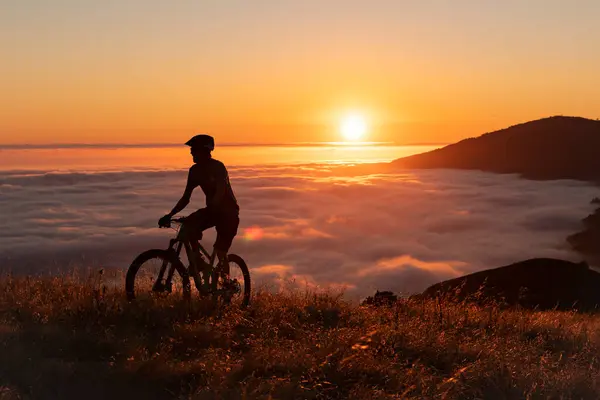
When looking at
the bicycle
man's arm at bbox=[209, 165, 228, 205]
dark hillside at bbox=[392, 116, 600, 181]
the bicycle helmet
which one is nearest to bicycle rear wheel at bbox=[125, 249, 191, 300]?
the bicycle

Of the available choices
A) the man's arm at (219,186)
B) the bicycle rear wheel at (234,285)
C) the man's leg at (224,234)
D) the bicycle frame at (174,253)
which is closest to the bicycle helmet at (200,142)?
the man's arm at (219,186)

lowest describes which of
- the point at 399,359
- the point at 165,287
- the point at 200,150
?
the point at 399,359

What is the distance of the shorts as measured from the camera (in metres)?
7.96

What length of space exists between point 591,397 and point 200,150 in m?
5.90

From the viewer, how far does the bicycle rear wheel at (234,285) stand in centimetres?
834

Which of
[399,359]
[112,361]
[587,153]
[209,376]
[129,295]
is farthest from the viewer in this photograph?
[587,153]

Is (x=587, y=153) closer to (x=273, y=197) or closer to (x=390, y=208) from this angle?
(x=390, y=208)

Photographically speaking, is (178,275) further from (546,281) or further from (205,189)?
(546,281)

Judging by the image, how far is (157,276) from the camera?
797cm

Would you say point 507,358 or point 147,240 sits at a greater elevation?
point 507,358

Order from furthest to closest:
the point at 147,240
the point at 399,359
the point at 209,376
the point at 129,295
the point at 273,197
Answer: the point at 273,197, the point at 147,240, the point at 129,295, the point at 399,359, the point at 209,376

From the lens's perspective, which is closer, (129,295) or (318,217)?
(129,295)

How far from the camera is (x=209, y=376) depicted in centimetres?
550

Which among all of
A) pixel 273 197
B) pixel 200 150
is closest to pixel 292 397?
pixel 200 150
